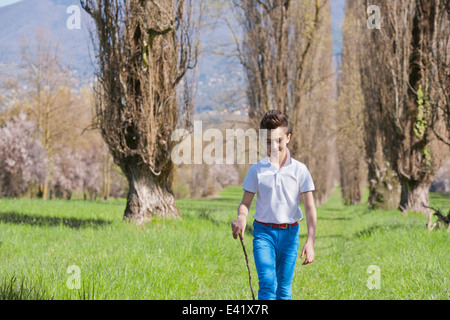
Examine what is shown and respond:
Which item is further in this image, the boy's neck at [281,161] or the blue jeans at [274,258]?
the boy's neck at [281,161]

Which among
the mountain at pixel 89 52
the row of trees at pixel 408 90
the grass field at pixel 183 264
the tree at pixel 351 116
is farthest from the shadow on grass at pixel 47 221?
the tree at pixel 351 116

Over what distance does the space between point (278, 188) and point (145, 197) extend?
6366mm

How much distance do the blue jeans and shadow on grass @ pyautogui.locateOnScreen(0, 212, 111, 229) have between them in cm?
627

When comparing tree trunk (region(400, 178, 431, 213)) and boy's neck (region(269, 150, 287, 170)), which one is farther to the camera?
tree trunk (region(400, 178, 431, 213))

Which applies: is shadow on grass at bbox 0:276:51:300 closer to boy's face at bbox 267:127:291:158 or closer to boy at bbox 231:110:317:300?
boy at bbox 231:110:317:300

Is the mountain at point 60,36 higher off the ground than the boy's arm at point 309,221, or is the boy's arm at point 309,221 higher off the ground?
the mountain at point 60,36

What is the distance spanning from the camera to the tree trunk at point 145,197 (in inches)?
357

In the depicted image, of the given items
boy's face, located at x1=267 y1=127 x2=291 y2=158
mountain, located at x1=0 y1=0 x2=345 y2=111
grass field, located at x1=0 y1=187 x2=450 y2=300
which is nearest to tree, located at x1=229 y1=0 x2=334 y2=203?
mountain, located at x1=0 y1=0 x2=345 y2=111

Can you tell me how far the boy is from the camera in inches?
122

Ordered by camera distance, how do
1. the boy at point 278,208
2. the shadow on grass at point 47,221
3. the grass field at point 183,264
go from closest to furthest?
the boy at point 278,208, the grass field at point 183,264, the shadow on grass at point 47,221

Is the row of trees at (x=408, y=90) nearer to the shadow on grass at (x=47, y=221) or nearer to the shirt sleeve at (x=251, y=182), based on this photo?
the shirt sleeve at (x=251, y=182)

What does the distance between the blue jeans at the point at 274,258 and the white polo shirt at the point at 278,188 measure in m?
0.09

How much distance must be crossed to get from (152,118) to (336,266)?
185 inches

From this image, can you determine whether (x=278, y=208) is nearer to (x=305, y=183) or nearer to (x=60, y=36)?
(x=305, y=183)
